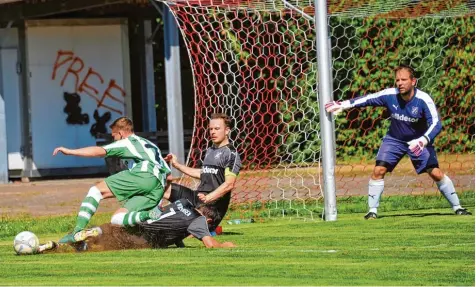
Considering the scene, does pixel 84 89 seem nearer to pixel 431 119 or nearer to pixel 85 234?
pixel 431 119

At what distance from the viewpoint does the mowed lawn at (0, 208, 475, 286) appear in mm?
8656

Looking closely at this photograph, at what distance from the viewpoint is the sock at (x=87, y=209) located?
37.3 feet

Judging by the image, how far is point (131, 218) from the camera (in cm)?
1114

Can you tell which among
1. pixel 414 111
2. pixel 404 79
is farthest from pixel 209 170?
pixel 414 111

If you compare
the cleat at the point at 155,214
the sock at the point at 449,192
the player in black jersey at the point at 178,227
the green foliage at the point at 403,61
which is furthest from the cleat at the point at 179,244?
the green foliage at the point at 403,61

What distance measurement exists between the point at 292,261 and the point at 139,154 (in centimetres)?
264

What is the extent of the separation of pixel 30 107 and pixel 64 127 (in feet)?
2.14

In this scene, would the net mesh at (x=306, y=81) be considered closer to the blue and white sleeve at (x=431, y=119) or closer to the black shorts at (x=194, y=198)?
the blue and white sleeve at (x=431, y=119)

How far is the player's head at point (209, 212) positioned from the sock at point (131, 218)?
0.78 m

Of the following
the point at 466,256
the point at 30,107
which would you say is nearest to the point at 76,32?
the point at 30,107

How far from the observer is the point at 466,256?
9688 millimetres

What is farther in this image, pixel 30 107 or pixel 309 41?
pixel 30 107

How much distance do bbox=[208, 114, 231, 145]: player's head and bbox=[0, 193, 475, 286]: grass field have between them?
96 cm

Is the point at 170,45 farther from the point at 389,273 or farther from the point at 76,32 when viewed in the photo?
the point at 389,273
